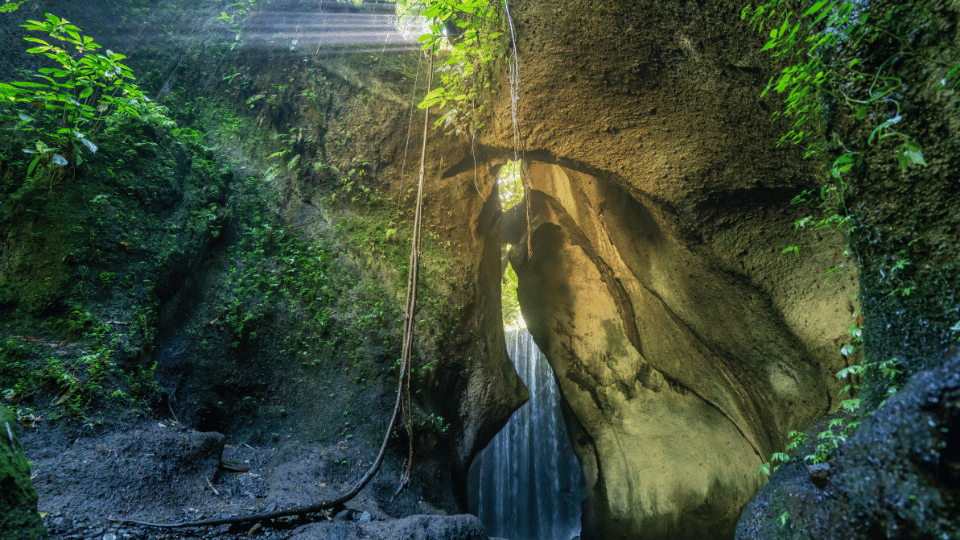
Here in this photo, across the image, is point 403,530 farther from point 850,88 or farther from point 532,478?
Answer: point 532,478

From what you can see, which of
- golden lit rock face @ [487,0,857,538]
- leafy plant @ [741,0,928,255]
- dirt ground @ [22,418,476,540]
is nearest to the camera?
leafy plant @ [741,0,928,255]

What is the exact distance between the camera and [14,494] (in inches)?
55.5

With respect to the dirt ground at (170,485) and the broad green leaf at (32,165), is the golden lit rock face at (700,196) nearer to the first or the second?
the dirt ground at (170,485)

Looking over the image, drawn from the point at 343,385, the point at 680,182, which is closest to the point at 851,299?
the point at 680,182

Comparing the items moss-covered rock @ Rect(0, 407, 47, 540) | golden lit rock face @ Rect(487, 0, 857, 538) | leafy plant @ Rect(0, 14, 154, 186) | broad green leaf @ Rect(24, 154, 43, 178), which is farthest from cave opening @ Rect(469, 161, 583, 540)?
moss-covered rock @ Rect(0, 407, 47, 540)

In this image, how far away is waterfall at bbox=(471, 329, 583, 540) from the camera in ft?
39.0

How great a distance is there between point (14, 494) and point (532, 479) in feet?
40.8

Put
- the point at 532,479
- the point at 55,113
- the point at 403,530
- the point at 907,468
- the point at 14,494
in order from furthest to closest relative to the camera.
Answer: the point at 532,479 < the point at 55,113 < the point at 403,530 < the point at 14,494 < the point at 907,468

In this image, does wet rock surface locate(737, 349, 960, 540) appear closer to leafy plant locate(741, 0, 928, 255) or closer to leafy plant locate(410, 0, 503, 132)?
leafy plant locate(741, 0, 928, 255)

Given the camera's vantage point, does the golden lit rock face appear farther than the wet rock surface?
Yes

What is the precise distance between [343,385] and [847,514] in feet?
16.0

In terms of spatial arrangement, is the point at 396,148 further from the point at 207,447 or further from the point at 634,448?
the point at 634,448

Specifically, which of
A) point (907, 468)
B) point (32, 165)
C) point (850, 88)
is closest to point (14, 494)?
point (907, 468)

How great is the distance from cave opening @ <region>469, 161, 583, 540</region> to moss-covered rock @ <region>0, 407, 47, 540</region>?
36.1ft
